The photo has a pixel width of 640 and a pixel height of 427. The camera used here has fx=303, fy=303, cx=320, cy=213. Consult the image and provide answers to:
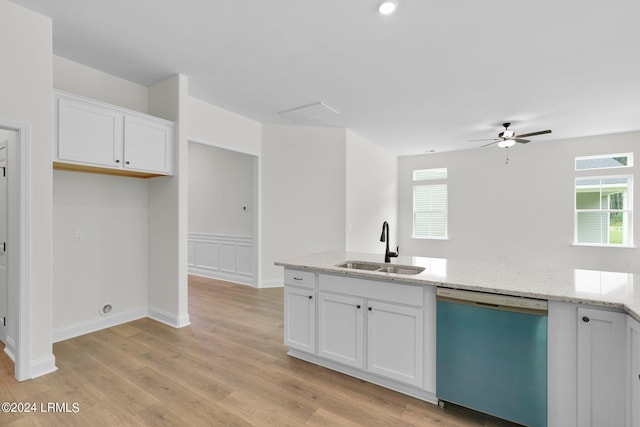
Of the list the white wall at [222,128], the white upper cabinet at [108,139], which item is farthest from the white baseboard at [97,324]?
the white wall at [222,128]

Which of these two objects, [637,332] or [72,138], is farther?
[72,138]

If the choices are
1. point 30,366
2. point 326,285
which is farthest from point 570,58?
point 30,366

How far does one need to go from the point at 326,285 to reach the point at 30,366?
7.87ft

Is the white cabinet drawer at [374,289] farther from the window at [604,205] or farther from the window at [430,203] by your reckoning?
the window at [604,205]

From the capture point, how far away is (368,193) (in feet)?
20.8

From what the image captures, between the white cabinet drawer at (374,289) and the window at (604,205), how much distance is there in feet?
19.4

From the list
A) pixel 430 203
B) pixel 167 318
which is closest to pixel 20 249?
pixel 167 318

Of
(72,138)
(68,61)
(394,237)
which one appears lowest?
(394,237)

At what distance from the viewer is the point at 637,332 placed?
4.64ft

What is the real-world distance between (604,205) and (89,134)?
322 inches

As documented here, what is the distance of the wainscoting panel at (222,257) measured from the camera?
5.50 m

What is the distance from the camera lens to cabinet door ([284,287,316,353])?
2582mm

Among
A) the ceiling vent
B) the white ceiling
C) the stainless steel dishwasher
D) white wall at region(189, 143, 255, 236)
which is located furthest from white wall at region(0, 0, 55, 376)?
white wall at region(189, 143, 255, 236)

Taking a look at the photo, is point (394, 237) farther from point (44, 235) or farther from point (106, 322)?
point (44, 235)
